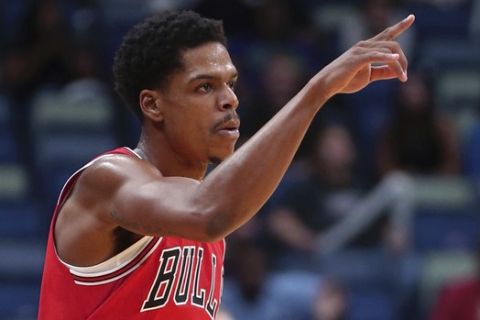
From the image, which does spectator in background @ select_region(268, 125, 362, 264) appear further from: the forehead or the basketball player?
the forehead

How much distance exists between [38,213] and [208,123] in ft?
18.8

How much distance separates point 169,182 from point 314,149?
222 inches

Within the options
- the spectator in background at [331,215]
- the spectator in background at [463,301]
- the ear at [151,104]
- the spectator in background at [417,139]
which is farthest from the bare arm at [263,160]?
the spectator in background at [417,139]

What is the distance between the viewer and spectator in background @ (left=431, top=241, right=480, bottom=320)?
750 cm

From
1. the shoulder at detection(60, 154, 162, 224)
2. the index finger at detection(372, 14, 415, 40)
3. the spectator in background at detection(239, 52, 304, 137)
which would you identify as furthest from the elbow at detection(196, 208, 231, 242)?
the spectator in background at detection(239, 52, 304, 137)

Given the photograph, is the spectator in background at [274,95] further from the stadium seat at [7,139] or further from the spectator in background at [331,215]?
the stadium seat at [7,139]

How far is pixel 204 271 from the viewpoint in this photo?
12.9ft

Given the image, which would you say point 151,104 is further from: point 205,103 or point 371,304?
point 371,304

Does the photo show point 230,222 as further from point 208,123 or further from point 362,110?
point 362,110

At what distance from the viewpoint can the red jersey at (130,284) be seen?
367cm

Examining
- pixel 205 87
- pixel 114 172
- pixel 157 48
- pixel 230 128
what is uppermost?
pixel 157 48

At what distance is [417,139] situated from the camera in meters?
9.03

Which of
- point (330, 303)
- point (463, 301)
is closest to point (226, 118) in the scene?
point (330, 303)

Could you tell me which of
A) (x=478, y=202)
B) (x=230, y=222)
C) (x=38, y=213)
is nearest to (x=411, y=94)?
(x=478, y=202)
